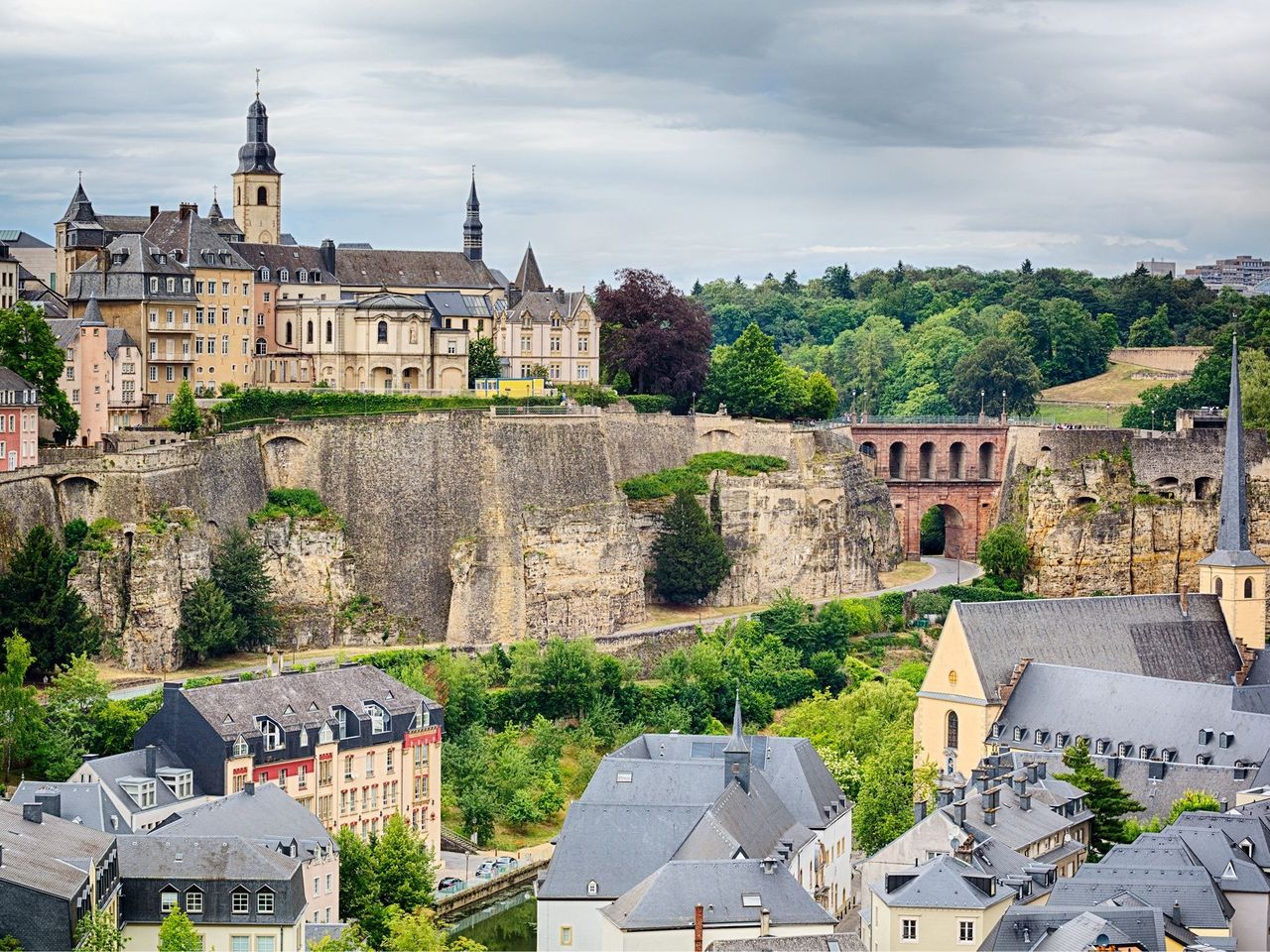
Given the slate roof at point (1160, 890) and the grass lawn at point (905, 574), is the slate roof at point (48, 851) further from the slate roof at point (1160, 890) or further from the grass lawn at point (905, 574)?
the grass lawn at point (905, 574)

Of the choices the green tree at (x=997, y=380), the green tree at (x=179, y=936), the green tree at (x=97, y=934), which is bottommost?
the green tree at (x=179, y=936)

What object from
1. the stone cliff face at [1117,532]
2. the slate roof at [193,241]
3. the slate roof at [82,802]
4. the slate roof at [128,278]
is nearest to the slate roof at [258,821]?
the slate roof at [82,802]

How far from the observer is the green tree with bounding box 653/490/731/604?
272 ft

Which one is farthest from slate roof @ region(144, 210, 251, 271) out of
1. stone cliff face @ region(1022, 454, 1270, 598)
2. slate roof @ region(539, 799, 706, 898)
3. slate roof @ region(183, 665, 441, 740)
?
slate roof @ region(539, 799, 706, 898)

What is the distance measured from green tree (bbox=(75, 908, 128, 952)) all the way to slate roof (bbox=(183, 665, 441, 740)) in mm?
12290

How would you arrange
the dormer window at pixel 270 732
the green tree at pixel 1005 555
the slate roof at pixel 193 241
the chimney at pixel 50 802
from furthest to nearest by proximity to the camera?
1. the green tree at pixel 1005 555
2. the slate roof at pixel 193 241
3. the dormer window at pixel 270 732
4. the chimney at pixel 50 802

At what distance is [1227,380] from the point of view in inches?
3994

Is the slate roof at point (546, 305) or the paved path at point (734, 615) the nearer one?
the paved path at point (734, 615)

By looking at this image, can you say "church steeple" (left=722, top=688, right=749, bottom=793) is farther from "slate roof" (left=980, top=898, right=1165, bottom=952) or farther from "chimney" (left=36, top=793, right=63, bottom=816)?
"chimney" (left=36, top=793, right=63, bottom=816)

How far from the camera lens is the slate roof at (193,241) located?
260ft

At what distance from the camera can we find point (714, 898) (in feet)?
154

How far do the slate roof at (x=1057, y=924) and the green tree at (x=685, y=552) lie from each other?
38.7 m

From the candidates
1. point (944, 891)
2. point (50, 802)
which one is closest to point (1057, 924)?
point (944, 891)

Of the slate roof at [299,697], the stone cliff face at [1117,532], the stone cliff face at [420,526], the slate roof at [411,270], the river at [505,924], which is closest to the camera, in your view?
the river at [505,924]
